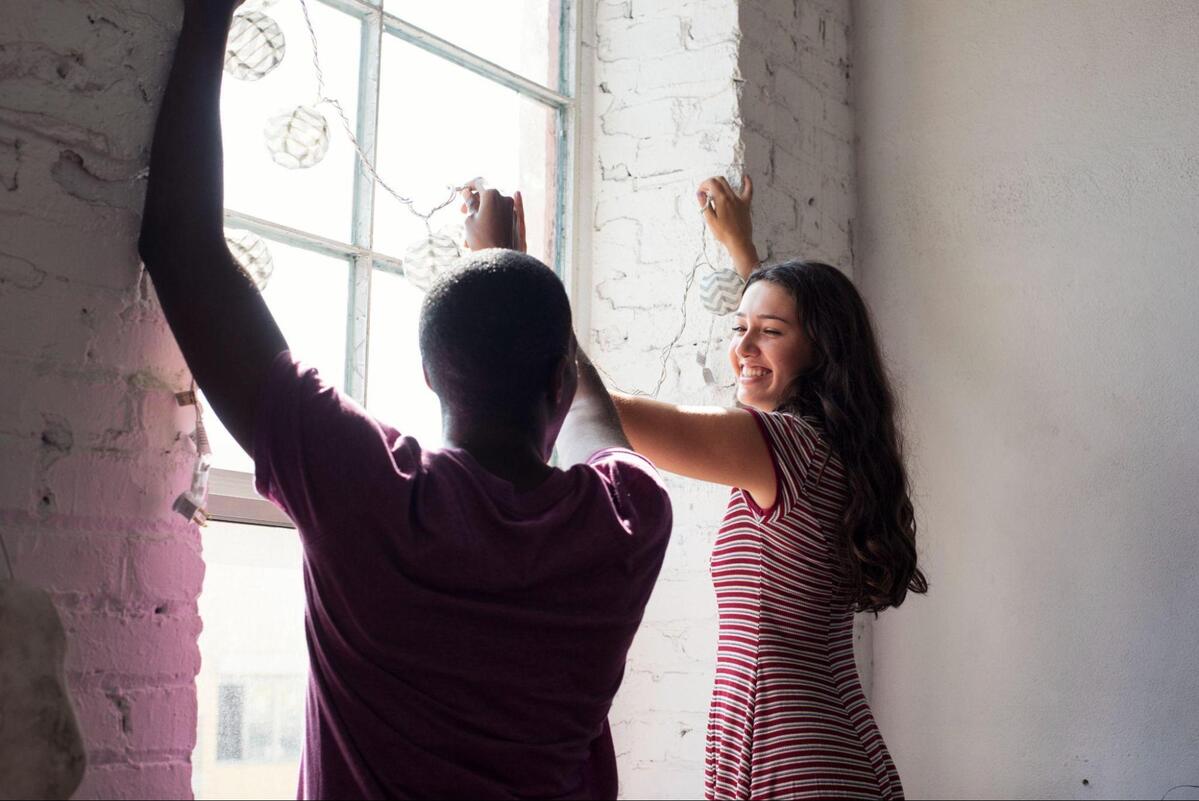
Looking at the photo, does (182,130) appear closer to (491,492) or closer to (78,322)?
(78,322)

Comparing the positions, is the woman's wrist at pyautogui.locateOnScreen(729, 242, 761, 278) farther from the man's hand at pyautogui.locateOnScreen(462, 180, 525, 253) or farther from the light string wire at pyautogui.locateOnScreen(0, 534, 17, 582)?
the light string wire at pyautogui.locateOnScreen(0, 534, 17, 582)

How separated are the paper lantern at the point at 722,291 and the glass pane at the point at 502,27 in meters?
0.59

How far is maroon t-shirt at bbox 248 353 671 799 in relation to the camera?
103cm

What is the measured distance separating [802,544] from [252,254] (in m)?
0.86

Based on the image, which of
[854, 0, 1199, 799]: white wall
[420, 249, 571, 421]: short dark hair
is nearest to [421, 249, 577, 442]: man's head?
[420, 249, 571, 421]: short dark hair

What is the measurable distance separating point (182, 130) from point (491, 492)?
1.66 ft

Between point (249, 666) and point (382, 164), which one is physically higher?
point (382, 164)

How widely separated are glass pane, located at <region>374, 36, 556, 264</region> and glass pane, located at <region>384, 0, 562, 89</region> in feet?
0.18

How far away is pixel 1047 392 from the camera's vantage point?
2.39 m

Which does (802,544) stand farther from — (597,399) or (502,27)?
(502,27)

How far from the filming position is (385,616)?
1.03 meters

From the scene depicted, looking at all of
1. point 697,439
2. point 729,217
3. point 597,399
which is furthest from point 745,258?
point 597,399

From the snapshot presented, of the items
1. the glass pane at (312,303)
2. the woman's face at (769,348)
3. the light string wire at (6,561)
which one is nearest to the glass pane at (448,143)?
the glass pane at (312,303)

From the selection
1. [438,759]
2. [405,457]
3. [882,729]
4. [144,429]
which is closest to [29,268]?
[144,429]
